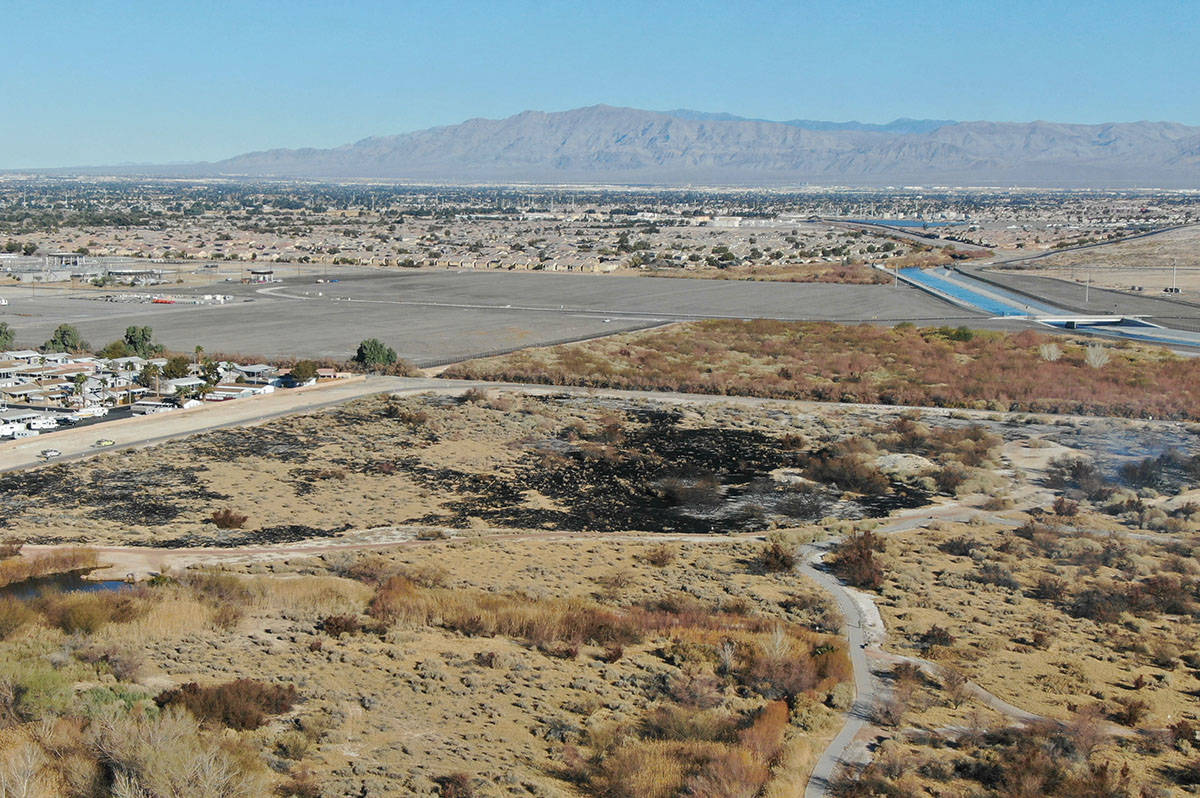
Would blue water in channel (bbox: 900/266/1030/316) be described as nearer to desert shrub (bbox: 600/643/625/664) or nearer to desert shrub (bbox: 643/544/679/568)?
desert shrub (bbox: 643/544/679/568)

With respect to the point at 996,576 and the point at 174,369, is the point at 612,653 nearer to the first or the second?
the point at 996,576

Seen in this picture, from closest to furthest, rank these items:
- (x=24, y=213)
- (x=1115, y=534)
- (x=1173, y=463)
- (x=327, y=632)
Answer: (x=327, y=632)
(x=1115, y=534)
(x=1173, y=463)
(x=24, y=213)

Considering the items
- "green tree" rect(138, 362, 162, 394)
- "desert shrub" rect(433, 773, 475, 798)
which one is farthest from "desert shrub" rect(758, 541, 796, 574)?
"green tree" rect(138, 362, 162, 394)

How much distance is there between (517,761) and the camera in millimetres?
15805

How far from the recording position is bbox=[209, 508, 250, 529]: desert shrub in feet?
97.9

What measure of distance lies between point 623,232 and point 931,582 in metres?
148

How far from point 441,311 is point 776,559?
193 ft

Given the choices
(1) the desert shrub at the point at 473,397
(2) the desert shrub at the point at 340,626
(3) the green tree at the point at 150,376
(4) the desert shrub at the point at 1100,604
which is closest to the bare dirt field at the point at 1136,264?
(1) the desert shrub at the point at 473,397

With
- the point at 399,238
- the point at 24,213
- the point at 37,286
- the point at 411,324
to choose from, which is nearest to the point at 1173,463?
the point at 411,324

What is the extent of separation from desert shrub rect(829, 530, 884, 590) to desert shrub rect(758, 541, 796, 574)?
101 centimetres

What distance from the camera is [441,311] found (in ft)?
271

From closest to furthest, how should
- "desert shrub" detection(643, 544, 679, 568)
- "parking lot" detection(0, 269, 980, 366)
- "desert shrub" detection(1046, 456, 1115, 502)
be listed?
"desert shrub" detection(643, 544, 679, 568) < "desert shrub" detection(1046, 456, 1115, 502) < "parking lot" detection(0, 269, 980, 366)

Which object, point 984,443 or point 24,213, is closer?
point 984,443

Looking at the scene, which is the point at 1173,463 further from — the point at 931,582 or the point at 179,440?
the point at 179,440
